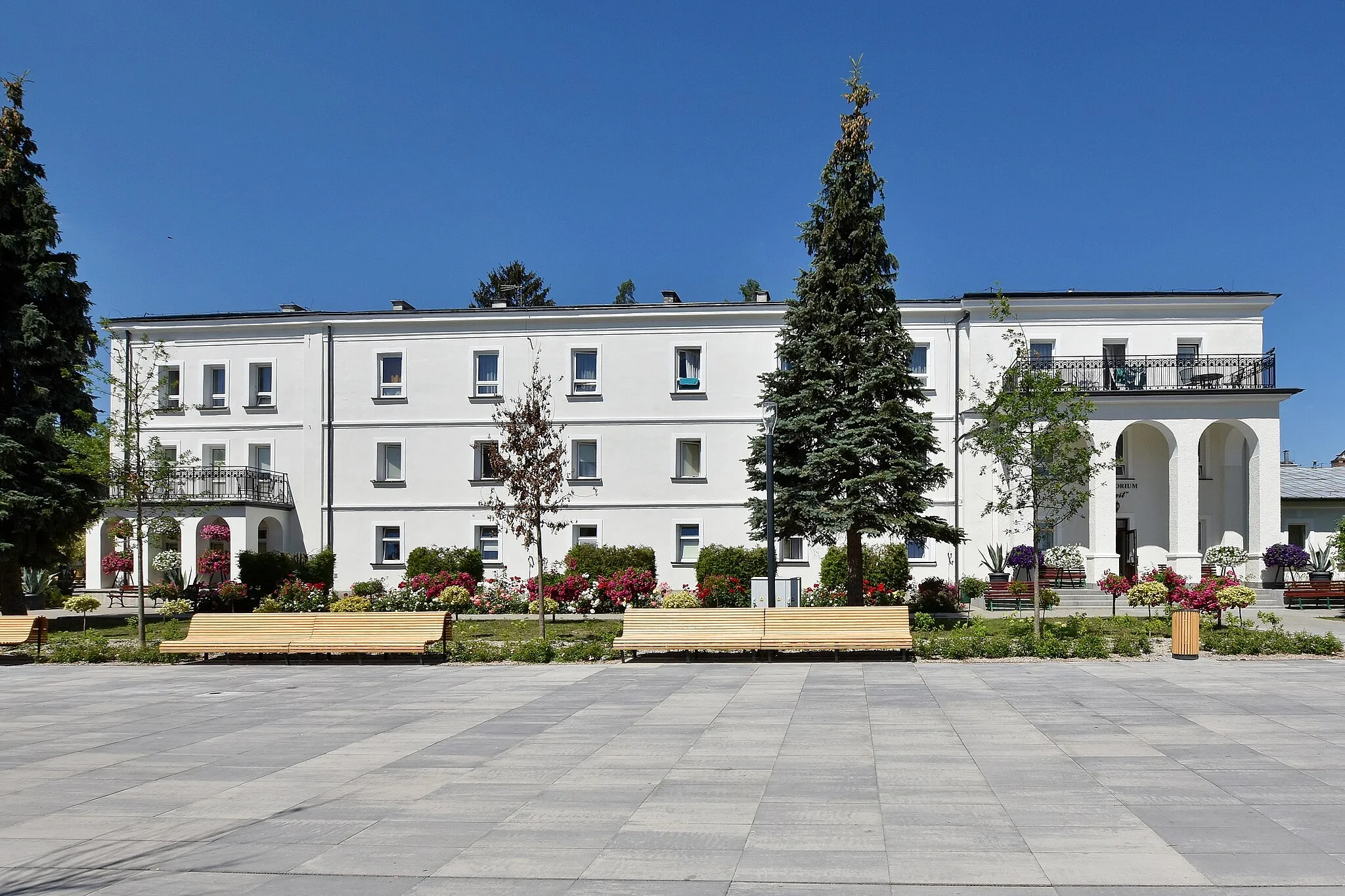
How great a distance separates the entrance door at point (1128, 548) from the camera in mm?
34562

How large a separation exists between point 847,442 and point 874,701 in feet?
34.4

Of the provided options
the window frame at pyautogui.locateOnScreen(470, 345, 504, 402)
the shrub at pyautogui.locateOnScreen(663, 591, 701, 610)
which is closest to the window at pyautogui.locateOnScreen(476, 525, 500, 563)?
the window frame at pyautogui.locateOnScreen(470, 345, 504, 402)

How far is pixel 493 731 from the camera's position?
10.9 meters

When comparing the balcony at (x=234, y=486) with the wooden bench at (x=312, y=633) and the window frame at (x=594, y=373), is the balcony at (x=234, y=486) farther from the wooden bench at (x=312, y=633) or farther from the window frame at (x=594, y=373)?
the wooden bench at (x=312, y=633)

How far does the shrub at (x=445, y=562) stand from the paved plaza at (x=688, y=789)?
63.1 ft

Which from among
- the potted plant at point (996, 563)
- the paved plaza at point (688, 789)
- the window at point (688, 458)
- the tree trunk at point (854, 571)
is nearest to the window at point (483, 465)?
the window at point (688, 458)

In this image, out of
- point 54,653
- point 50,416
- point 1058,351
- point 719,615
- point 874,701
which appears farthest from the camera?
point 1058,351

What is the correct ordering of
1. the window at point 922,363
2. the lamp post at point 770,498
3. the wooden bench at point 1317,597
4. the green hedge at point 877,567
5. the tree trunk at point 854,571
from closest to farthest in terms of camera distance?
the lamp post at point 770,498, the tree trunk at point 854,571, the wooden bench at point 1317,597, the green hedge at point 877,567, the window at point 922,363

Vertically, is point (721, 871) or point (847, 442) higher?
point (847, 442)

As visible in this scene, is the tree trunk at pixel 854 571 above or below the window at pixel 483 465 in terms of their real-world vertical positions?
below

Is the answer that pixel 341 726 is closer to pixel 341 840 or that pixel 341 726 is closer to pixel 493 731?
pixel 493 731

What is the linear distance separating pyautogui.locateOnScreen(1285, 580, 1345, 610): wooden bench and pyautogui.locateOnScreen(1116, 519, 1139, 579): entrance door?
210 inches

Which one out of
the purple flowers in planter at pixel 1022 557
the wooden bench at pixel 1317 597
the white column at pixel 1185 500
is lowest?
the wooden bench at pixel 1317 597

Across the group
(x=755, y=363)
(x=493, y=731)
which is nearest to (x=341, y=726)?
(x=493, y=731)
